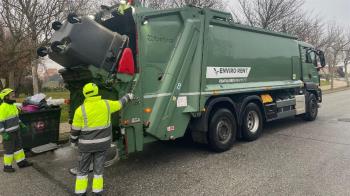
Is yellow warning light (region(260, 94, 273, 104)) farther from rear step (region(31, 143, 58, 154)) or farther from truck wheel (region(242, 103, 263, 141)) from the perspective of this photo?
rear step (region(31, 143, 58, 154))

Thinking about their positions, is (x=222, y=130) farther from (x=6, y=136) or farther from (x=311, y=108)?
(x=311, y=108)

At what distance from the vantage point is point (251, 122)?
7180 mm

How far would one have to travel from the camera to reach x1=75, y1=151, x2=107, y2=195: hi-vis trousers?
3.92 meters

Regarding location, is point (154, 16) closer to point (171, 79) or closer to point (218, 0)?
point (171, 79)

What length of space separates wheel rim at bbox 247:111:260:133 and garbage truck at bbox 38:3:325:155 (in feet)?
0.08

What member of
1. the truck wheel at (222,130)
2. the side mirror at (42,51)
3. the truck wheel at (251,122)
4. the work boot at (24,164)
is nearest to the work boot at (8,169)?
the work boot at (24,164)

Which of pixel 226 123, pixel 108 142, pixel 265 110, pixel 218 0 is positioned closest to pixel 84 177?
pixel 108 142

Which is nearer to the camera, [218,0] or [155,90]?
[155,90]

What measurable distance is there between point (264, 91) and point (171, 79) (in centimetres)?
335

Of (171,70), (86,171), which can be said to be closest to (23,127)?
(86,171)

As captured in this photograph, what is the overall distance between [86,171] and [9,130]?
2.11 m

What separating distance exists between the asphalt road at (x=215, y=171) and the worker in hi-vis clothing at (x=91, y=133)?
415 millimetres

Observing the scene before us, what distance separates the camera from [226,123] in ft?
20.4

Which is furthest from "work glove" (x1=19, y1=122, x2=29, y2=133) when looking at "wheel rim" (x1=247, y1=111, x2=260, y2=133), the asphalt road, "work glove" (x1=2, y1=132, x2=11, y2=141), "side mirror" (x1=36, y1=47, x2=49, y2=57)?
"wheel rim" (x1=247, y1=111, x2=260, y2=133)
